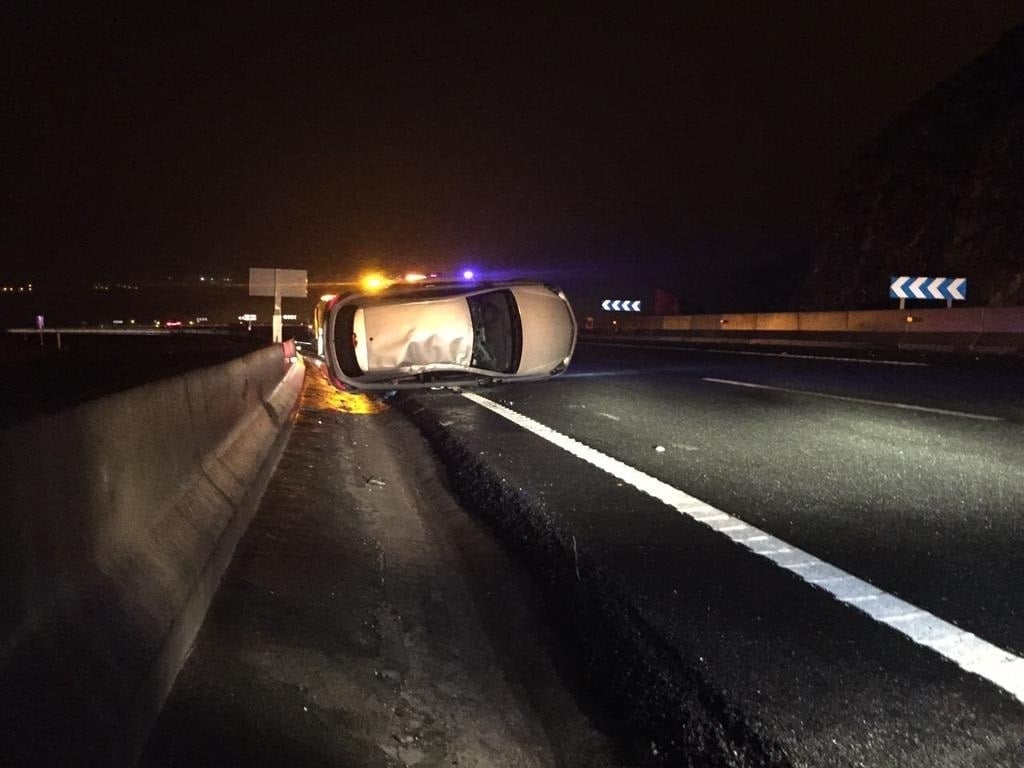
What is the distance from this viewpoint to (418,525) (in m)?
7.45

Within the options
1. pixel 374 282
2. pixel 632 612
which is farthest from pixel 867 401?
pixel 632 612

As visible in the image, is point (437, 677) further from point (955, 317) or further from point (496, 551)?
point (955, 317)

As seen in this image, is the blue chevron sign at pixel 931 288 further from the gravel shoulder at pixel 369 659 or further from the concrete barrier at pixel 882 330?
the gravel shoulder at pixel 369 659

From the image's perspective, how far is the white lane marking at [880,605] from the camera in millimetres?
3635

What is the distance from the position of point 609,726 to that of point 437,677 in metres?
1.03

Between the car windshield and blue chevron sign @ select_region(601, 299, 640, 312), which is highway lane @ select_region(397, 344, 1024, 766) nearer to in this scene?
the car windshield

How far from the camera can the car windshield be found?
1198 centimetres

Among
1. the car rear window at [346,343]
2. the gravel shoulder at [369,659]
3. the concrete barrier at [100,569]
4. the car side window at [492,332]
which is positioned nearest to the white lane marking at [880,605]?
the gravel shoulder at [369,659]

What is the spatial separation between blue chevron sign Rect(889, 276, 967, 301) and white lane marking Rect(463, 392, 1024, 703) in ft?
69.8

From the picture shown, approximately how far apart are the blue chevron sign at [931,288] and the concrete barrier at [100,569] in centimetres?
2447

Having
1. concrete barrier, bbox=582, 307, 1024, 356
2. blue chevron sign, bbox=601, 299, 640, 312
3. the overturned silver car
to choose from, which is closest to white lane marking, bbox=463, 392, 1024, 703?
the overturned silver car

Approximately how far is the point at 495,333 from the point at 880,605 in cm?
844

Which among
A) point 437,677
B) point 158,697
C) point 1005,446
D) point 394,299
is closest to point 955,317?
point 1005,446

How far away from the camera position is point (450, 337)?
12.4 metres
